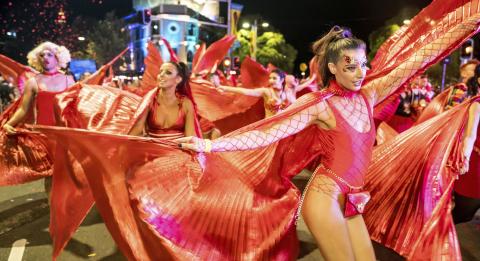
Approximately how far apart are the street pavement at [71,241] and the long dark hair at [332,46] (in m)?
2.33

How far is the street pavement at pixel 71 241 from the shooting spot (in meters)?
4.54

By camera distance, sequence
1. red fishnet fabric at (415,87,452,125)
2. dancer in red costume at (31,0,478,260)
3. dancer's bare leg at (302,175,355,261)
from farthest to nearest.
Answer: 1. red fishnet fabric at (415,87,452,125)
2. dancer in red costume at (31,0,478,260)
3. dancer's bare leg at (302,175,355,261)

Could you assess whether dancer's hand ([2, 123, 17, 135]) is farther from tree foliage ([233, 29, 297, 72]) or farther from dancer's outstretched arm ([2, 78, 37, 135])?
tree foliage ([233, 29, 297, 72])

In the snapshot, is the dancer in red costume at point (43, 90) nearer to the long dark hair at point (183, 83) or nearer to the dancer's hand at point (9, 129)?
the dancer's hand at point (9, 129)

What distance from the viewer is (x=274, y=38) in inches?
2356

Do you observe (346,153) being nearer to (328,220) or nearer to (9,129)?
(328,220)

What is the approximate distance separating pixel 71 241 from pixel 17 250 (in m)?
0.56

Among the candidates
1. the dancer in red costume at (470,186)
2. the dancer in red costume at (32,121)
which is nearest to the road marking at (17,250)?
the dancer in red costume at (32,121)

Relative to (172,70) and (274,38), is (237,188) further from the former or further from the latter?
(274,38)

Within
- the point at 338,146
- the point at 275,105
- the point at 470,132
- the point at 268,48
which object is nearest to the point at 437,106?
the point at 470,132

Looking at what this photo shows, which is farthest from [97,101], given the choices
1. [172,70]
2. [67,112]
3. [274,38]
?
[274,38]

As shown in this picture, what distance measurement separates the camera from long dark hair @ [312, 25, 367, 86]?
2.68m

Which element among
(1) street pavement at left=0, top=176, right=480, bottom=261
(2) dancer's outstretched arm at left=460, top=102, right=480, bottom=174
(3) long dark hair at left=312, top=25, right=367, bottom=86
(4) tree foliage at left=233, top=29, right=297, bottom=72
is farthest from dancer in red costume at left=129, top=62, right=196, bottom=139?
(4) tree foliage at left=233, top=29, right=297, bottom=72

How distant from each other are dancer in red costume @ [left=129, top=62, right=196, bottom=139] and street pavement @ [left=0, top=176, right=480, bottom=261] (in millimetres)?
1379
